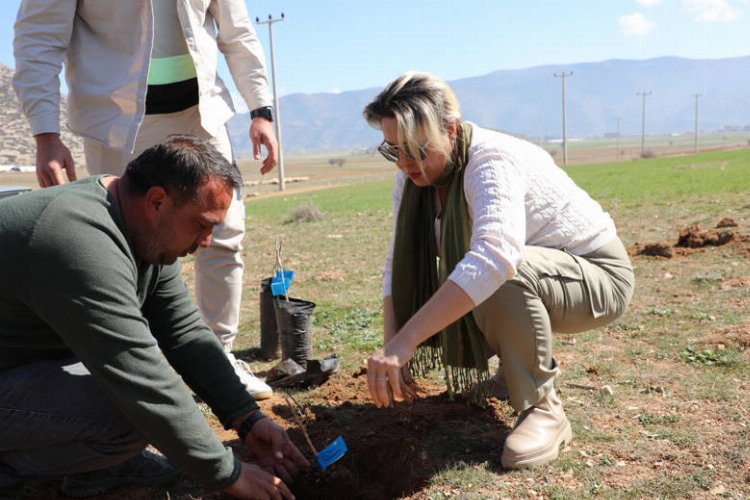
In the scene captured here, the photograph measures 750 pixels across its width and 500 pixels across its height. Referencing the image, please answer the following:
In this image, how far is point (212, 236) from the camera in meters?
3.91

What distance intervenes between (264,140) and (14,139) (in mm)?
93556

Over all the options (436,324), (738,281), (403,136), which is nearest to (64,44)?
(403,136)

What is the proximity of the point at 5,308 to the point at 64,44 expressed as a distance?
5.30 ft

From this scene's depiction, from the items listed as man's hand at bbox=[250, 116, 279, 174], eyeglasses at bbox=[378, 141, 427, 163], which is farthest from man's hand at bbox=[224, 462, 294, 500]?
man's hand at bbox=[250, 116, 279, 174]

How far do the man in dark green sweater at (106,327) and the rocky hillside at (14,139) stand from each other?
81204 millimetres

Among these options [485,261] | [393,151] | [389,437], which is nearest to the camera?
[485,261]

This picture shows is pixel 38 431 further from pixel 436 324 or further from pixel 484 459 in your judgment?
pixel 484 459

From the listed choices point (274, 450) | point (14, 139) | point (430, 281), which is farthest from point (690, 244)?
point (14, 139)

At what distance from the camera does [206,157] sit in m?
2.28

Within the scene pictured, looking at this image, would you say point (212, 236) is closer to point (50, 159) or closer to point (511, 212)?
point (50, 159)

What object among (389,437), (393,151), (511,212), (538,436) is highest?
(393,151)

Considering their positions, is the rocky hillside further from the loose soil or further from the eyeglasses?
the eyeglasses

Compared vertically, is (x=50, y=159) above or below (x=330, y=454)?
above

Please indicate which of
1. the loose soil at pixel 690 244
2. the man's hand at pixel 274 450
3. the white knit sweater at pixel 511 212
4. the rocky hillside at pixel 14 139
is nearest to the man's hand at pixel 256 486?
the man's hand at pixel 274 450
